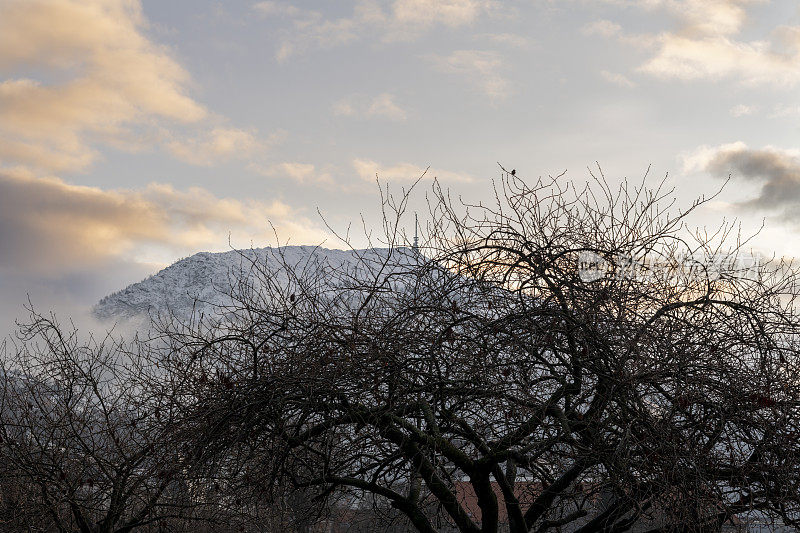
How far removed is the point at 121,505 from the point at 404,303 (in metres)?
5.55

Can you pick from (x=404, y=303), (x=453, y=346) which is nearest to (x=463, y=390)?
(x=453, y=346)

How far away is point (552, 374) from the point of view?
22.1ft

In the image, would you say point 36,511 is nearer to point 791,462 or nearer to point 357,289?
point 357,289

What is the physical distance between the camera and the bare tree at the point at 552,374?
5570mm

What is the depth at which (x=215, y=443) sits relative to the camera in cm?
656

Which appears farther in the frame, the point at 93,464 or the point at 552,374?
the point at 93,464

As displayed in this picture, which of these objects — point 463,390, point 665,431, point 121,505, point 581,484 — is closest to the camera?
point 665,431

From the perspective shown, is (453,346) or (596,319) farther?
(453,346)

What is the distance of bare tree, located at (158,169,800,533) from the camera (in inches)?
219

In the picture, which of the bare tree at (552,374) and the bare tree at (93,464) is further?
the bare tree at (93,464)

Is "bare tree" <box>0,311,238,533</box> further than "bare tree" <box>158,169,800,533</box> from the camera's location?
Yes

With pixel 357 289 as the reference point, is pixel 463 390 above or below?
below

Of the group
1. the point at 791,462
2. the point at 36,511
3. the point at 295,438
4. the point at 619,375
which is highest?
the point at 36,511

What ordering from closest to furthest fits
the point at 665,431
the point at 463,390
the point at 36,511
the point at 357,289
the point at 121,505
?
the point at 665,431, the point at 463,390, the point at 357,289, the point at 121,505, the point at 36,511
